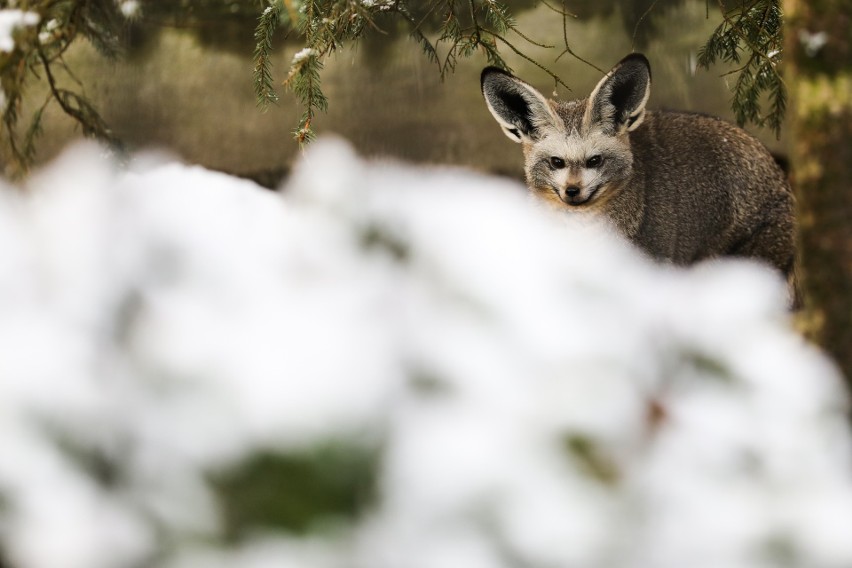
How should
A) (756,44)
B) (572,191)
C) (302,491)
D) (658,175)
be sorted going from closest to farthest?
(302,491), (756,44), (572,191), (658,175)

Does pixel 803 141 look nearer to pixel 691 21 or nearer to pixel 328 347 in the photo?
pixel 328 347

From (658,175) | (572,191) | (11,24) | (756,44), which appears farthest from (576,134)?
(11,24)

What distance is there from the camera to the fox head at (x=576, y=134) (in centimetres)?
299

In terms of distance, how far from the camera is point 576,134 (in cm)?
309

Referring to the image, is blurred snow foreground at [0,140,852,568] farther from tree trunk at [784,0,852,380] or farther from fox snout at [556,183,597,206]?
fox snout at [556,183,597,206]

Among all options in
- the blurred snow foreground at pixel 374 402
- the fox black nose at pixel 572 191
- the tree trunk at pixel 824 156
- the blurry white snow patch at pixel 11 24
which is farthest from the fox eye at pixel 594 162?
the blurry white snow patch at pixel 11 24

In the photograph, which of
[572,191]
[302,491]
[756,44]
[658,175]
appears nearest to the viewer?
[302,491]

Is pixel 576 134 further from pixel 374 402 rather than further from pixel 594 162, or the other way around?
pixel 374 402

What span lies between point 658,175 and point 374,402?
2.38 m

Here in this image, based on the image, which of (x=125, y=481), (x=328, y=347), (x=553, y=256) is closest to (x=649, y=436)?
(x=553, y=256)

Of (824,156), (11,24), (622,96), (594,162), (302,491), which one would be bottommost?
(302,491)

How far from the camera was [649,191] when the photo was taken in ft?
10.6

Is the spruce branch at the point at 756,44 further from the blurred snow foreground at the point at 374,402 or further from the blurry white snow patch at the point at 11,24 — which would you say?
the blurry white snow patch at the point at 11,24

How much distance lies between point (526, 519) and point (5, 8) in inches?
53.5
